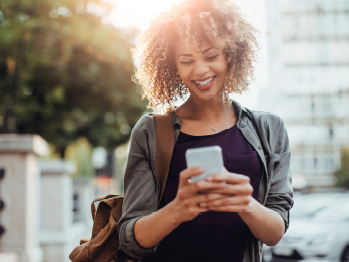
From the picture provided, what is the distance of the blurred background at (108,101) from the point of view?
416cm

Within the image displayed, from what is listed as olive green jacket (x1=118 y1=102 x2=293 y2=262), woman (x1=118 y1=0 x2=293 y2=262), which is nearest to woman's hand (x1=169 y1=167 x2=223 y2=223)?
woman (x1=118 y1=0 x2=293 y2=262)

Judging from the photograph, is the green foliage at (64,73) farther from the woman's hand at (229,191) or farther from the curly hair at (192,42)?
the woman's hand at (229,191)

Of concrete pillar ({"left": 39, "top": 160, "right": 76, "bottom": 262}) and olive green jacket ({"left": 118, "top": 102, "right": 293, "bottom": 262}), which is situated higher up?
olive green jacket ({"left": 118, "top": 102, "right": 293, "bottom": 262})

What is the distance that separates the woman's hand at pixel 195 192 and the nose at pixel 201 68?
0.40 m

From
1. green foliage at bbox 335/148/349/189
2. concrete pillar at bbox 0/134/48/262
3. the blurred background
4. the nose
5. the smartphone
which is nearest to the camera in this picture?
the smartphone

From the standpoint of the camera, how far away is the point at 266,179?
1570 mm

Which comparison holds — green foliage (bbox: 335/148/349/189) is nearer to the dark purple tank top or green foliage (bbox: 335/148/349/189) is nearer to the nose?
the dark purple tank top

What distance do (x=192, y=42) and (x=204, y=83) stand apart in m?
0.13

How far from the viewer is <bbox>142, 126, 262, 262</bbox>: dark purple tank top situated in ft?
5.11

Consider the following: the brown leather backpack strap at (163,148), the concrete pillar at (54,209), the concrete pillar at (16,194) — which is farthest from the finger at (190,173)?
the concrete pillar at (54,209)

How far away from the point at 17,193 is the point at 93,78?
22.3 feet

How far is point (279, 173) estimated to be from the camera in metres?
1.62

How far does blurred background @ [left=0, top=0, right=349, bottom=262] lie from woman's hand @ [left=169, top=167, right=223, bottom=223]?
2.16 ft

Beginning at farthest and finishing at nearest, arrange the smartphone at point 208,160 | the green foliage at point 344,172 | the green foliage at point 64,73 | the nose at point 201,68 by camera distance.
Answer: the green foliage at point 64,73
the green foliage at point 344,172
the nose at point 201,68
the smartphone at point 208,160
